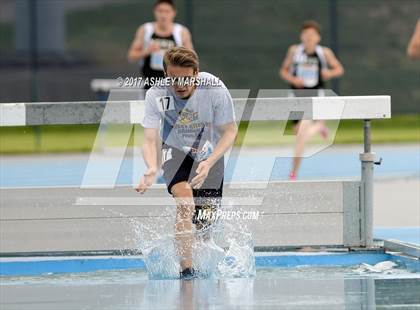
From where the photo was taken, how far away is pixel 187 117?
371 inches

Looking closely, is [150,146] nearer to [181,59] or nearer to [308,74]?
[181,59]

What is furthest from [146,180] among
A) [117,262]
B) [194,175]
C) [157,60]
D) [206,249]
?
[157,60]

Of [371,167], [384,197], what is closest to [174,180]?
[371,167]

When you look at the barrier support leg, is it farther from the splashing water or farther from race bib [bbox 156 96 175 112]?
race bib [bbox 156 96 175 112]

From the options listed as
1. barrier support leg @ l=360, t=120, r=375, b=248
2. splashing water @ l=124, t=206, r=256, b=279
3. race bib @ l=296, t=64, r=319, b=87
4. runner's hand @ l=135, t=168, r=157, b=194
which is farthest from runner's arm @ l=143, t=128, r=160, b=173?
race bib @ l=296, t=64, r=319, b=87

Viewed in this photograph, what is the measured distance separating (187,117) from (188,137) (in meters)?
0.16

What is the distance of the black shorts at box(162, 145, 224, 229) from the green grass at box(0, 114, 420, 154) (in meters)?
10.7

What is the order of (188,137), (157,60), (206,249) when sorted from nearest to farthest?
1. (188,137)
2. (206,249)
3. (157,60)

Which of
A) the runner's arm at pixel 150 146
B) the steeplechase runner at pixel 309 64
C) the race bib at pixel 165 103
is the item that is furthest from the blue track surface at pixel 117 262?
the steeplechase runner at pixel 309 64

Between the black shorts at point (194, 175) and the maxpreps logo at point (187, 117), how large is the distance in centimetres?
23

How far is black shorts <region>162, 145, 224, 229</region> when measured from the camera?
9.43 meters

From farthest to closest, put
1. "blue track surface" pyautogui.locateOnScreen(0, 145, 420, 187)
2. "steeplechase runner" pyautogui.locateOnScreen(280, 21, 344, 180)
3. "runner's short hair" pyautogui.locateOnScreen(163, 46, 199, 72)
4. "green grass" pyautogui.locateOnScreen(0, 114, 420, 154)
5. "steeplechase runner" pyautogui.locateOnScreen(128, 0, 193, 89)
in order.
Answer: "green grass" pyautogui.locateOnScreen(0, 114, 420, 154) → "blue track surface" pyautogui.locateOnScreen(0, 145, 420, 187) → "steeplechase runner" pyautogui.locateOnScreen(280, 21, 344, 180) → "steeplechase runner" pyautogui.locateOnScreen(128, 0, 193, 89) → "runner's short hair" pyautogui.locateOnScreen(163, 46, 199, 72)

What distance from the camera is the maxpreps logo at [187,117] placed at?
9406 millimetres

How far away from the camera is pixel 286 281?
921 centimetres
